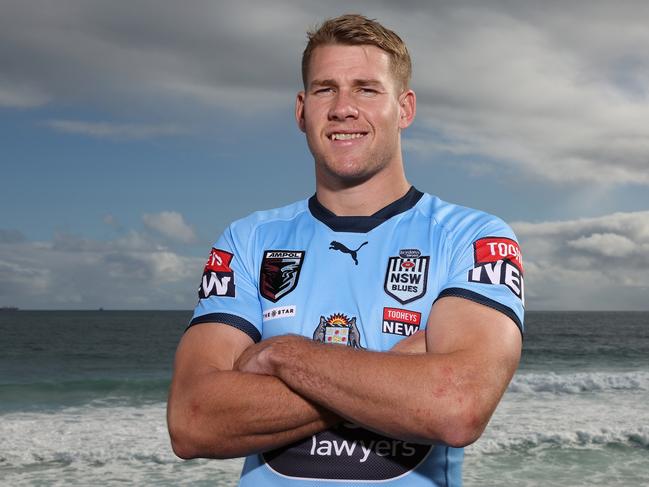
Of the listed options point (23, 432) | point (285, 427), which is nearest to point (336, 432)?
point (285, 427)

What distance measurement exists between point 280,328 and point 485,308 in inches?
30.7

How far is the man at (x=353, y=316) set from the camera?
2.43m

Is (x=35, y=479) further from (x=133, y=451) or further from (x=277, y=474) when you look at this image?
(x=277, y=474)

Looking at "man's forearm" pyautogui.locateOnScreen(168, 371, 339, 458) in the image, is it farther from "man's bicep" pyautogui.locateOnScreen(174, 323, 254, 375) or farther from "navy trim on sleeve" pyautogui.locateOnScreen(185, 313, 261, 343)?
"navy trim on sleeve" pyautogui.locateOnScreen(185, 313, 261, 343)

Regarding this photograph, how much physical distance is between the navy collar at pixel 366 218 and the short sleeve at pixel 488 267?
0.26 meters

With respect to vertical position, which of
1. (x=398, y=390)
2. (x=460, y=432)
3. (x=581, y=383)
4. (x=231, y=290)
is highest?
(x=231, y=290)

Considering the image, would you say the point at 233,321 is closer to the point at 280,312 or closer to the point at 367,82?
the point at 280,312

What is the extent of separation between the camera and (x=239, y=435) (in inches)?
101

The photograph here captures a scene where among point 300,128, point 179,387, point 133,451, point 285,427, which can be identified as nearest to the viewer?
point 285,427

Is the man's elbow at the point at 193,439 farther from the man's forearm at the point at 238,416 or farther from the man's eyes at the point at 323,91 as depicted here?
the man's eyes at the point at 323,91

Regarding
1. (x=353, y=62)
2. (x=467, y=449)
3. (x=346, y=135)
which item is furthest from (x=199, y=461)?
(x=353, y=62)

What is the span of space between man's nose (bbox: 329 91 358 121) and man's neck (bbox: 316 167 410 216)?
288 mm

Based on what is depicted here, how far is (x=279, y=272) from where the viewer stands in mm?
2953

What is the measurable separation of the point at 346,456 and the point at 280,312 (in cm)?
60
